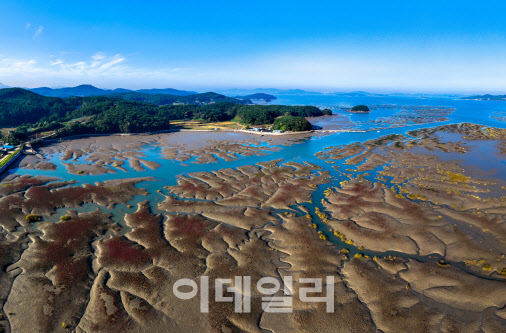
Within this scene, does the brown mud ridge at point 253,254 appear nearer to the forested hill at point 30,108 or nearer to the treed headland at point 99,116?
the treed headland at point 99,116

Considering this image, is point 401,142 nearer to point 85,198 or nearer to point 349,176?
point 349,176

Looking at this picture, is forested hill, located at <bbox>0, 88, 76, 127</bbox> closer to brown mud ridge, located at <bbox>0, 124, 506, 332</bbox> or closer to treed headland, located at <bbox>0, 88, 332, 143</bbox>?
treed headland, located at <bbox>0, 88, 332, 143</bbox>

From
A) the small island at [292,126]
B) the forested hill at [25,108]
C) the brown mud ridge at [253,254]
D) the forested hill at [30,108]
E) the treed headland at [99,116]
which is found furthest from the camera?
the forested hill at [30,108]

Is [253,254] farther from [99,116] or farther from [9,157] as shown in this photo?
[99,116]

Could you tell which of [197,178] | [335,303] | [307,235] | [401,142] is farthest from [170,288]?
[401,142]

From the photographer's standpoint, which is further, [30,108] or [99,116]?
[30,108]

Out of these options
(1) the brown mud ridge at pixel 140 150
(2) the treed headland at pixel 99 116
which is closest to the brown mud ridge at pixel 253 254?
(1) the brown mud ridge at pixel 140 150

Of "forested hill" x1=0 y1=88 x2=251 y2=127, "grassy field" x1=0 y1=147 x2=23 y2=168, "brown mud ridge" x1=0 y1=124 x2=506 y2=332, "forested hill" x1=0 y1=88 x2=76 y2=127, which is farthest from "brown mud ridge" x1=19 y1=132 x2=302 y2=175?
"forested hill" x1=0 y1=88 x2=76 y2=127

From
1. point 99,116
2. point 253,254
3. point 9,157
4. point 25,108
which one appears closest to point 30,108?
point 25,108

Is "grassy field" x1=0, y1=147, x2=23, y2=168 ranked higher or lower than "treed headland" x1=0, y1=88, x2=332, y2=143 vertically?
lower
